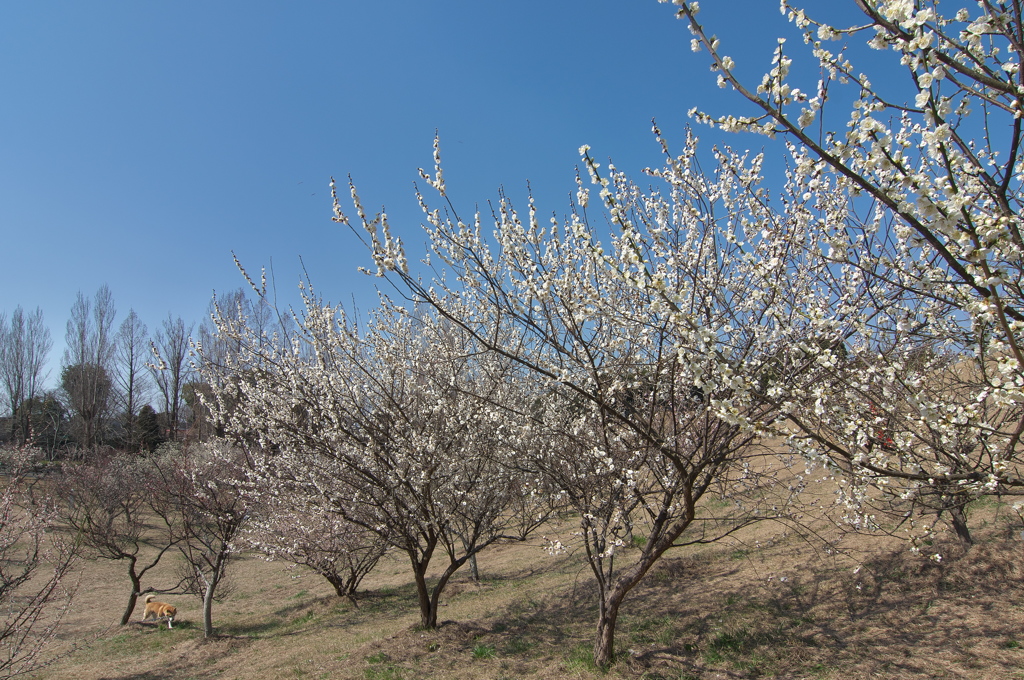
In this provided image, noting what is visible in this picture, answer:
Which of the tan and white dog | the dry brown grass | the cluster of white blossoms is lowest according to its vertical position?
the dry brown grass

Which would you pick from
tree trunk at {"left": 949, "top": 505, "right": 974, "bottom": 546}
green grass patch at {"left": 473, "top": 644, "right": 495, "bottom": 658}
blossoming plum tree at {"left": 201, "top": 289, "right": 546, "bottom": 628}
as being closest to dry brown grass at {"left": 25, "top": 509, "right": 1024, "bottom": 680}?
green grass patch at {"left": 473, "top": 644, "right": 495, "bottom": 658}

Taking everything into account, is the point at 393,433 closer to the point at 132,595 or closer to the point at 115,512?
the point at 132,595

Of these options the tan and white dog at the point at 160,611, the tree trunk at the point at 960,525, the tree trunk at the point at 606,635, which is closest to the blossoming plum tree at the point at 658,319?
the tree trunk at the point at 606,635

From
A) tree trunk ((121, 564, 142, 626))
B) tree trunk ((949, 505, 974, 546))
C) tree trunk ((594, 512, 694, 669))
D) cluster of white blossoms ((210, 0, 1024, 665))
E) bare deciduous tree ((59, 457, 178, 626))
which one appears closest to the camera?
cluster of white blossoms ((210, 0, 1024, 665))

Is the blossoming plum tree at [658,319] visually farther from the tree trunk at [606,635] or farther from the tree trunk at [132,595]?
the tree trunk at [132,595]

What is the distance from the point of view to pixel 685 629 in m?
6.63

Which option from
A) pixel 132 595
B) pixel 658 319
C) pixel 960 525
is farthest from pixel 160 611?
pixel 960 525

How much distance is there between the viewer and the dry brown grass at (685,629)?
530 centimetres

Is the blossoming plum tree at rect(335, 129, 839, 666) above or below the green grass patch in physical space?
above

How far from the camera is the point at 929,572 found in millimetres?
6516

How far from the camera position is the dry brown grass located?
530 cm

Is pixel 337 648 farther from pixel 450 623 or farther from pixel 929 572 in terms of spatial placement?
pixel 929 572

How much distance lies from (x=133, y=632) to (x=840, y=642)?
11539mm

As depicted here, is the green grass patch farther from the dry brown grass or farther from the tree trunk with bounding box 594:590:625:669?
the tree trunk with bounding box 594:590:625:669
